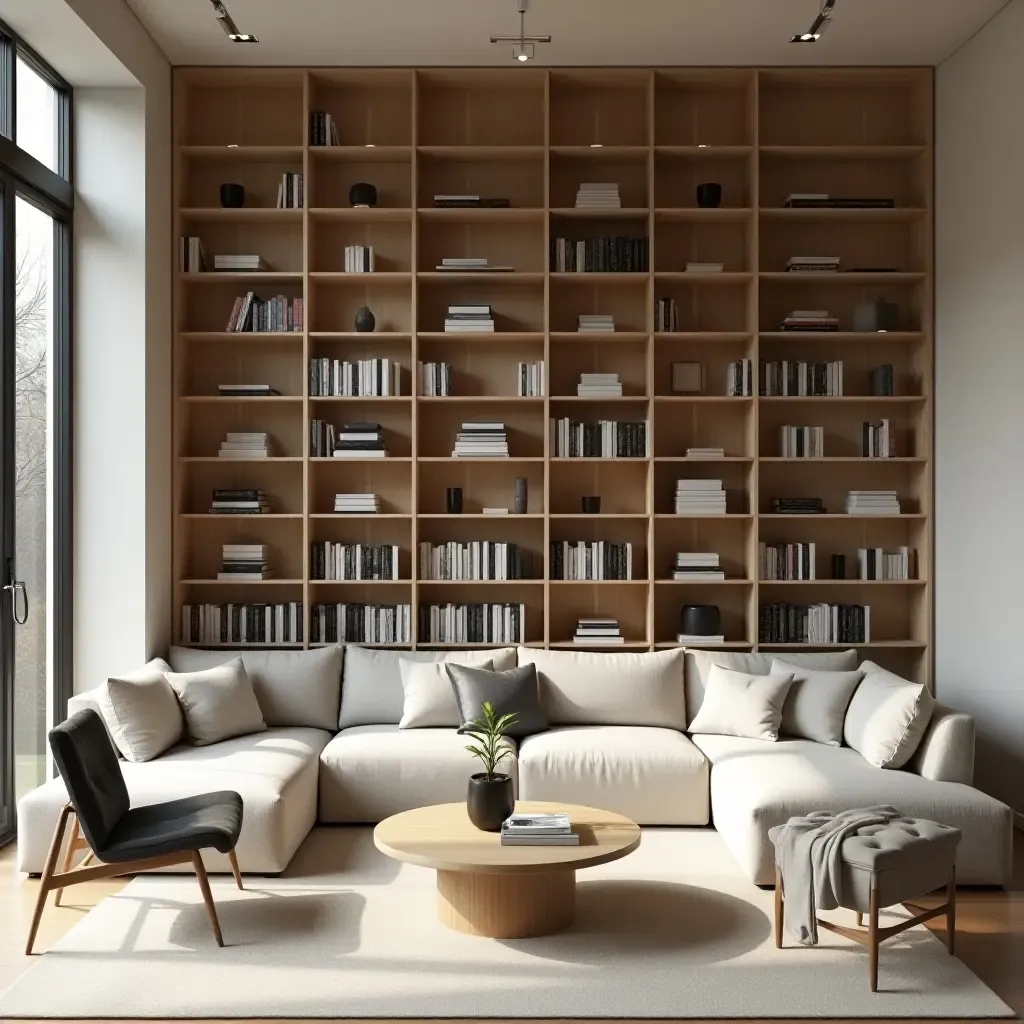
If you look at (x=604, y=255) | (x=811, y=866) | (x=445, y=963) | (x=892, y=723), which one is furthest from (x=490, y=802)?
(x=604, y=255)

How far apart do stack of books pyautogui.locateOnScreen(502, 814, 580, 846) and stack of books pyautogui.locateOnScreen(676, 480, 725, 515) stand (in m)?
2.48

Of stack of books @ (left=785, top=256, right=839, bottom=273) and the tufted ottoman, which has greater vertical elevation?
stack of books @ (left=785, top=256, right=839, bottom=273)

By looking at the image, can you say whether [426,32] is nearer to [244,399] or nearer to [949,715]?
[244,399]

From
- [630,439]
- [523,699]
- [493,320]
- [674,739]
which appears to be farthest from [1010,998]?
[493,320]

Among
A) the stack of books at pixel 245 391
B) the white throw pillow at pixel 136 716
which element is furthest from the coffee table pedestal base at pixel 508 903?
the stack of books at pixel 245 391

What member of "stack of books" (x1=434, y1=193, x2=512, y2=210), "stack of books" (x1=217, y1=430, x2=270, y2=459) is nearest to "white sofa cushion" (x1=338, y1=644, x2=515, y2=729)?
"stack of books" (x1=217, y1=430, x2=270, y2=459)

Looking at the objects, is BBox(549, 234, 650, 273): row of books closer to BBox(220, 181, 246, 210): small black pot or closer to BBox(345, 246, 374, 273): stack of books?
BBox(345, 246, 374, 273): stack of books

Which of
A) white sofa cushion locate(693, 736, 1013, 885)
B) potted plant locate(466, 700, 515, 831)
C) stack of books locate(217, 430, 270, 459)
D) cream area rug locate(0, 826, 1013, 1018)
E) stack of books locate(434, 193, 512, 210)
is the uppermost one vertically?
stack of books locate(434, 193, 512, 210)

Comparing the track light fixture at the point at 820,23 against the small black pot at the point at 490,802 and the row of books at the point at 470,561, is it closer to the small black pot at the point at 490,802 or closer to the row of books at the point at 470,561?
the row of books at the point at 470,561

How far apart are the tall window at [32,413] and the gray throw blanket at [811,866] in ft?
10.8

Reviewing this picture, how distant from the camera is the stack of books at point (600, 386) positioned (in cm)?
613

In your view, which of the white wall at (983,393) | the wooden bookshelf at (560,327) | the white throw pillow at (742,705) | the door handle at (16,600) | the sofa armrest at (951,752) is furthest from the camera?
the wooden bookshelf at (560,327)

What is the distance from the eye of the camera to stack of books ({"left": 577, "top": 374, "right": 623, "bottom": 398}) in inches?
241

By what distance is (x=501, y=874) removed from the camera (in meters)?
3.73
